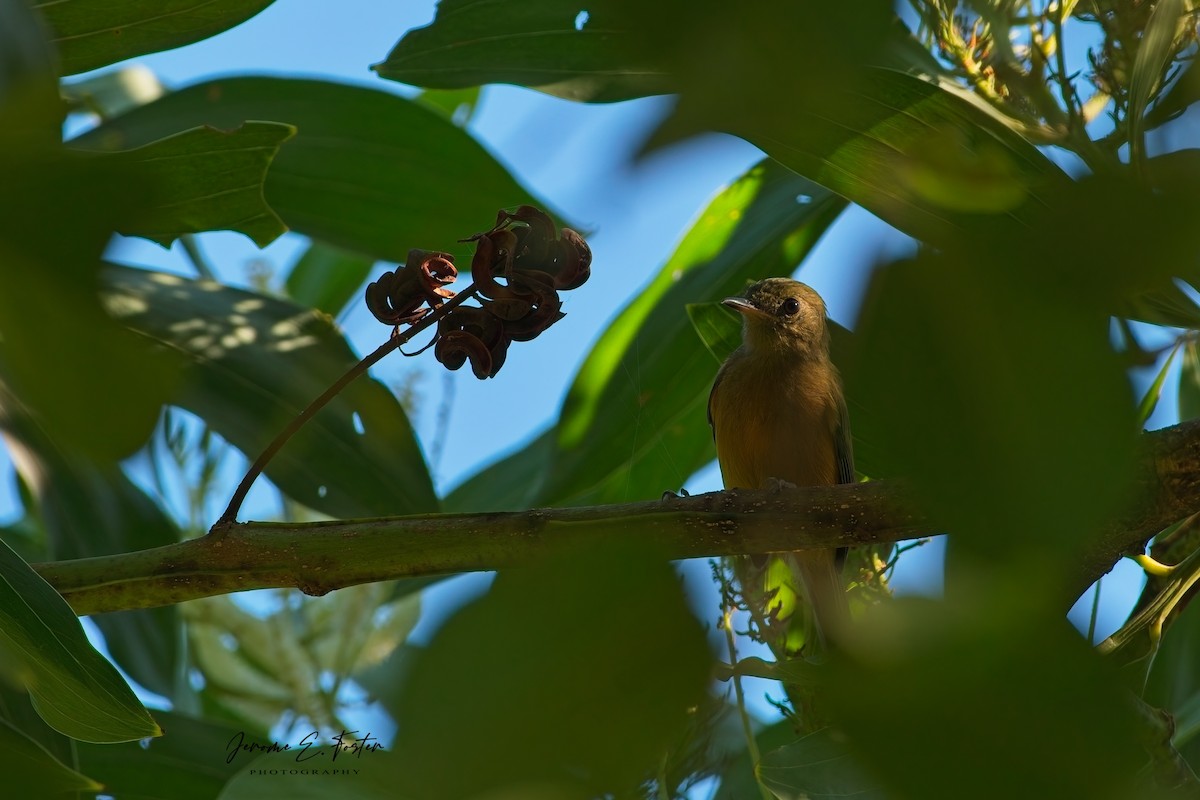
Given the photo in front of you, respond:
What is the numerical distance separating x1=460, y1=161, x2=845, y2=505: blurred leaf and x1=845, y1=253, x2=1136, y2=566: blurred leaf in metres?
2.72

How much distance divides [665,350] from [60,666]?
2.31m

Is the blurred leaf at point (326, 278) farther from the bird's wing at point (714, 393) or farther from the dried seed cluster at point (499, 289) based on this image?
the dried seed cluster at point (499, 289)

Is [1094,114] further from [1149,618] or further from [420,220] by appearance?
[420,220]

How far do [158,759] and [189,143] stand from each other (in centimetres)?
217

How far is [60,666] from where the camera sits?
1607 mm

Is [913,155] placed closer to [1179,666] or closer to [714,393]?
[1179,666]

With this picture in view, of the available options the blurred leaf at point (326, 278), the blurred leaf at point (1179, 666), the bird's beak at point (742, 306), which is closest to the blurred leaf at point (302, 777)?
the bird's beak at point (742, 306)

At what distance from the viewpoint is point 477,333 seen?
5.49 ft

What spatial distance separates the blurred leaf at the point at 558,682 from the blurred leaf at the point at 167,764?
3167 mm

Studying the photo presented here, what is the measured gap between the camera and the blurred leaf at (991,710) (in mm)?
487

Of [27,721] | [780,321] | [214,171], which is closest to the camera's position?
[214,171]

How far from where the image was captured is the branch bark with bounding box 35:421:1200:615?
1.84 m

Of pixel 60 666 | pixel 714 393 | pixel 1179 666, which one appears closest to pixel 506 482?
pixel 714 393

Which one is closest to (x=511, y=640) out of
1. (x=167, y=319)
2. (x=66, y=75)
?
(x=66, y=75)
